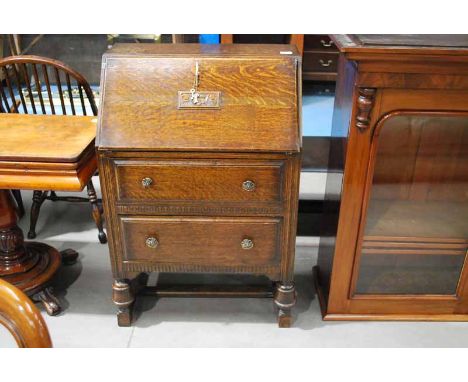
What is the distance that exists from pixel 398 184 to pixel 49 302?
5.56 ft

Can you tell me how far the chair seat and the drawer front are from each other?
124 inches

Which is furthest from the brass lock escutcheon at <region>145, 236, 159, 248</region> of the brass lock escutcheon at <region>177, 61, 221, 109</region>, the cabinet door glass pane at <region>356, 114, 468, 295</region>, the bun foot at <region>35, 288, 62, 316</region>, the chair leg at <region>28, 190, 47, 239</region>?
the chair leg at <region>28, 190, 47, 239</region>

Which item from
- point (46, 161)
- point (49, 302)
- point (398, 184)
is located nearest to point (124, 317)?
point (49, 302)

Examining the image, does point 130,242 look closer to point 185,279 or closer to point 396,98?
point 185,279

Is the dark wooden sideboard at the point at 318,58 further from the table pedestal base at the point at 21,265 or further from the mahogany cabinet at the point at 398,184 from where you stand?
the table pedestal base at the point at 21,265

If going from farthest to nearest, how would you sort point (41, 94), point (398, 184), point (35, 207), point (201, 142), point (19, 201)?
point (19, 201) < point (35, 207) < point (41, 94) < point (398, 184) < point (201, 142)

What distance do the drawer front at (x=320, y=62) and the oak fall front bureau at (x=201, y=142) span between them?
2.84 meters

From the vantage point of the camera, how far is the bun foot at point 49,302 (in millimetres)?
2258

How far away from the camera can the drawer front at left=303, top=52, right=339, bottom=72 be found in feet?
15.3

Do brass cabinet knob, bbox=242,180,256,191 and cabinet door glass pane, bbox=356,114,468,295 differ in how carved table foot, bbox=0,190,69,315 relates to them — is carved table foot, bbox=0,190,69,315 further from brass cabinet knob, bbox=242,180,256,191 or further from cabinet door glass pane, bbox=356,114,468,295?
cabinet door glass pane, bbox=356,114,468,295

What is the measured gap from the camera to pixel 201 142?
1.77 metres

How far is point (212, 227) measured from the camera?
1.96 meters

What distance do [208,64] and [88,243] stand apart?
148 cm

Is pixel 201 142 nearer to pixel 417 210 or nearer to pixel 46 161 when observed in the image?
pixel 46 161
